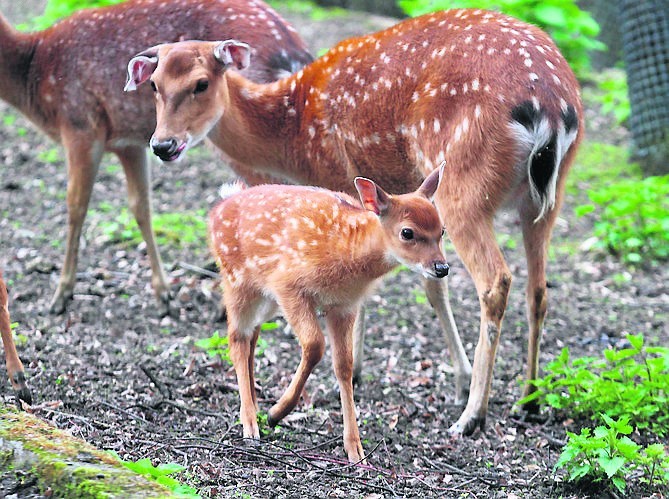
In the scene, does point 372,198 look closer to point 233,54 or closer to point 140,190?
point 233,54

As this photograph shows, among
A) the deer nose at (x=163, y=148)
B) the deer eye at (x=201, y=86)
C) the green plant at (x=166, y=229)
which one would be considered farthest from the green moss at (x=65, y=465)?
the green plant at (x=166, y=229)

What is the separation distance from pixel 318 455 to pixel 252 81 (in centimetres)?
289

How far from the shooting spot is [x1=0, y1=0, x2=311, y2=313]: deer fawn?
6430 mm

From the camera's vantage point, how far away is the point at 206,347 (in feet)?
17.8

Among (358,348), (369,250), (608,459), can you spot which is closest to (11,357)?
(369,250)

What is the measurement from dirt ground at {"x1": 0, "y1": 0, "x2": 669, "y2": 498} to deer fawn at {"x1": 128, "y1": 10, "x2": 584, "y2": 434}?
35cm

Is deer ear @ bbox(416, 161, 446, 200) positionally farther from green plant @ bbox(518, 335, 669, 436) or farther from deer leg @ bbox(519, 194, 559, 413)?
green plant @ bbox(518, 335, 669, 436)

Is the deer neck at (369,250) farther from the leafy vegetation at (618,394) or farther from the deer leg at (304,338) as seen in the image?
the leafy vegetation at (618,394)

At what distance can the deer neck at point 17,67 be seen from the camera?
22.7ft

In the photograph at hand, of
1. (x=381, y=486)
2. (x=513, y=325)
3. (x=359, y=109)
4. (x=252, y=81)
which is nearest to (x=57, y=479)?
(x=381, y=486)

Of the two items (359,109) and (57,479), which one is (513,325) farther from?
(57,479)

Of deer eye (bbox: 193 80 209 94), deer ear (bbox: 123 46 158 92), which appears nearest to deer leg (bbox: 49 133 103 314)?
deer ear (bbox: 123 46 158 92)

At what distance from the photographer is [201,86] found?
558 centimetres

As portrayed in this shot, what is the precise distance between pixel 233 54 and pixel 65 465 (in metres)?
3.16
